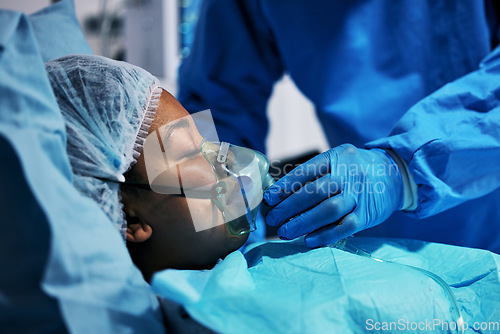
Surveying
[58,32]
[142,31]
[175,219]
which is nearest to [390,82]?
[175,219]

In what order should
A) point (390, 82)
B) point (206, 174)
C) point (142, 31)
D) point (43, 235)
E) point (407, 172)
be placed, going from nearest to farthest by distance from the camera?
point (43, 235)
point (206, 174)
point (407, 172)
point (390, 82)
point (142, 31)

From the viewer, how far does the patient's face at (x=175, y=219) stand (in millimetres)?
897

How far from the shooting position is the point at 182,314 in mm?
721

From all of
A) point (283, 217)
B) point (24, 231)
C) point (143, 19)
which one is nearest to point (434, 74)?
point (283, 217)

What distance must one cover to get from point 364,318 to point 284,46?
3.53 ft

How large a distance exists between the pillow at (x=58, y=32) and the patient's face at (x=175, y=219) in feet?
1.34

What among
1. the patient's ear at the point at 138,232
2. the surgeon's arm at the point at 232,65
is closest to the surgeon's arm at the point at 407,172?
the patient's ear at the point at 138,232

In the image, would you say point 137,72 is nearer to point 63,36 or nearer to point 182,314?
point 63,36

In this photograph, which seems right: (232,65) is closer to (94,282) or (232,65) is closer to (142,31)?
(142,31)

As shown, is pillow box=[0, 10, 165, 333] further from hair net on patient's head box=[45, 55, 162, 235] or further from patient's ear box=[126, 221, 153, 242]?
patient's ear box=[126, 221, 153, 242]

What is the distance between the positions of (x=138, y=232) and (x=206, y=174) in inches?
8.1

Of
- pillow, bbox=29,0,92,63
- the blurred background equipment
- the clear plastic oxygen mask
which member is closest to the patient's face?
the clear plastic oxygen mask

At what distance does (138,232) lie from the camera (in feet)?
2.97

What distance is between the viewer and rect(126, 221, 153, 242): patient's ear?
2.97 ft
